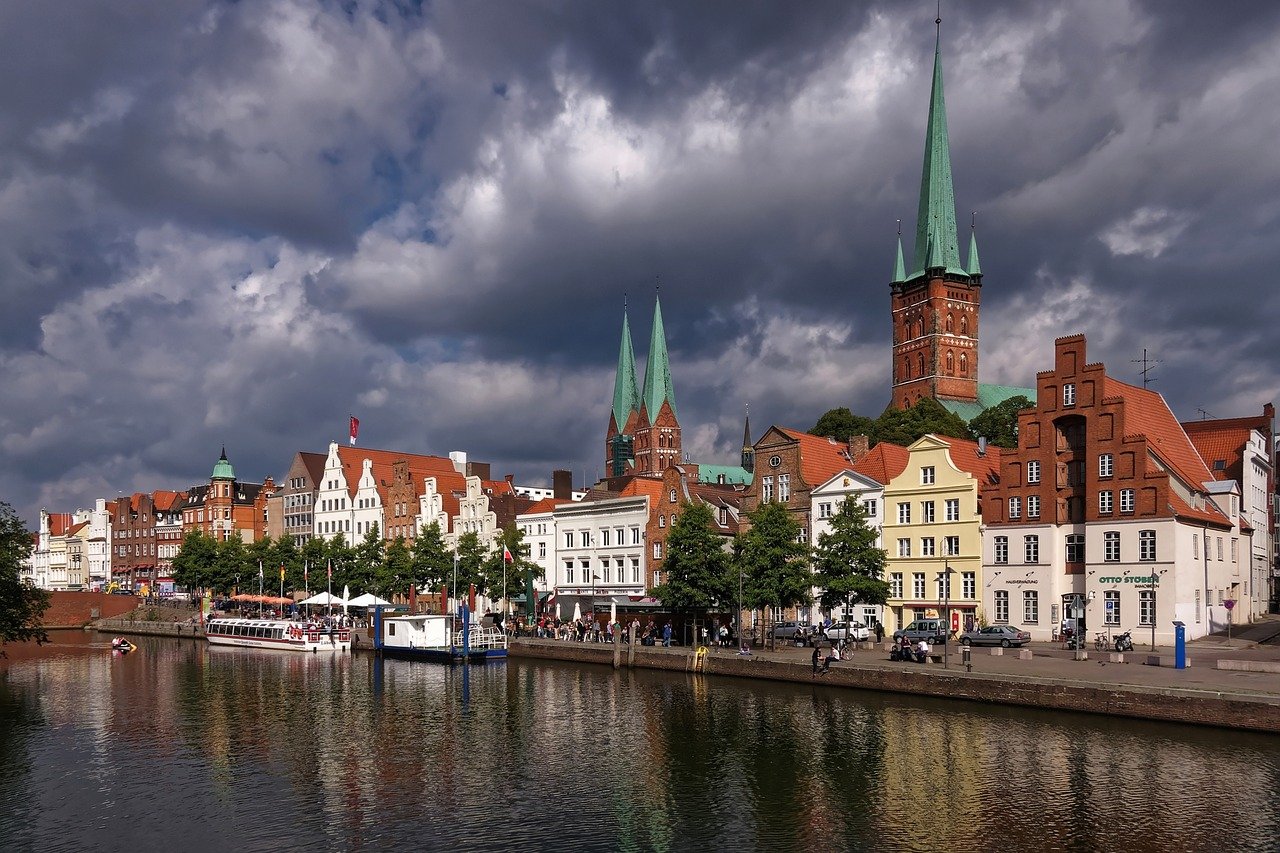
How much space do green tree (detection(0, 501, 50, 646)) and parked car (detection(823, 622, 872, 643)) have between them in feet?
154

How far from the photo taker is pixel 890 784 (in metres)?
36.0

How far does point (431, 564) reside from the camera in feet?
343

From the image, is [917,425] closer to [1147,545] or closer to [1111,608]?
[1111,608]

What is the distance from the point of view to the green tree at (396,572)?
106 meters

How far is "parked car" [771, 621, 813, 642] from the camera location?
75.4 meters

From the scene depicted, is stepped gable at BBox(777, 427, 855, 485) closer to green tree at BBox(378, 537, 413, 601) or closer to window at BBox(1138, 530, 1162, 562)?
window at BBox(1138, 530, 1162, 562)

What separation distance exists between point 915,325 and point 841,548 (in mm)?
118698

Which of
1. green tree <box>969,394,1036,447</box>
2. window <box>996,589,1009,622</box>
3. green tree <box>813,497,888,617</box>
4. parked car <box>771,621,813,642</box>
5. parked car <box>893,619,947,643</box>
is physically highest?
green tree <box>969,394,1036,447</box>

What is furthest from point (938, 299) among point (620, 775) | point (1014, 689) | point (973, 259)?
point (620, 775)

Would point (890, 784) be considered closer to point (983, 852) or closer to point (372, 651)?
point (983, 852)

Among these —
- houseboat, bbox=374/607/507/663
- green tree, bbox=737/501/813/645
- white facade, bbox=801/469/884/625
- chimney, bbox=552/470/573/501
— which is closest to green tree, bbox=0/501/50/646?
houseboat, bbox=374/607/507/663

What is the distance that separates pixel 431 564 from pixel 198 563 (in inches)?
1900

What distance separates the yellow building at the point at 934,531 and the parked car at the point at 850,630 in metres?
4.64

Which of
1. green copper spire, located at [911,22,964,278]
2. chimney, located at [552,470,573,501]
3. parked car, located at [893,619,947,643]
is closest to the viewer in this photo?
parked car, located at [893,619,947,643]
